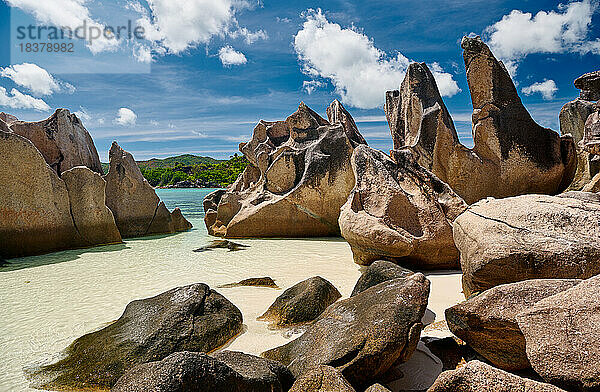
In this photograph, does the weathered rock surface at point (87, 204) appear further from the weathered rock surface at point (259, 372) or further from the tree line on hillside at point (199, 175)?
the tree line on hillside at point (199, 175)

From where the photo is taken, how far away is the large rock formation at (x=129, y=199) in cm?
1183

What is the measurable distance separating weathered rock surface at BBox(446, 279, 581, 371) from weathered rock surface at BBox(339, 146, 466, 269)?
252 cm

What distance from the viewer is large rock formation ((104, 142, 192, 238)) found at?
11.8m

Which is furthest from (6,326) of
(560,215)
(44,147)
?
→ (44,147)

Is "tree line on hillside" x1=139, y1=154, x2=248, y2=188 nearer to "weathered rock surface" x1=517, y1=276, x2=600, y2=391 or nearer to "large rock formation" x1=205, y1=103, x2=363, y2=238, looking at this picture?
"large rock formation" x1=205, y1=103, x2=363, y2=238

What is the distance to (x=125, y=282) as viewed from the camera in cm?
580

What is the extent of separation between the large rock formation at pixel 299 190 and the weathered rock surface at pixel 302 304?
6.48m

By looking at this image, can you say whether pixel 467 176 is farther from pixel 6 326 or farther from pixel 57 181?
pixel 57 181

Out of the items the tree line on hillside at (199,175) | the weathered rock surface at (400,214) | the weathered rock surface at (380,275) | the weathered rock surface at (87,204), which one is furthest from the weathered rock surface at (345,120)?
the tree line on hillside at (199,175)

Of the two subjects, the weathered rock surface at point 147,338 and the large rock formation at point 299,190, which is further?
the large rock formation at point 299,190

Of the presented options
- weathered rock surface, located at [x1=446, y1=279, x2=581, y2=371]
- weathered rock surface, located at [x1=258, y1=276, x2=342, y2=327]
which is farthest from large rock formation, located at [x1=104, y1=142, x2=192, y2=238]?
weathered rock surface, located at [x1=446, y1=279, x2=581, y2=371]

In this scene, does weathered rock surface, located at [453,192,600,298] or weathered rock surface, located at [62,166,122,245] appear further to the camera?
weathered rock surface, located at [62,166,122,245]

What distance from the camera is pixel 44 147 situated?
35.2ft

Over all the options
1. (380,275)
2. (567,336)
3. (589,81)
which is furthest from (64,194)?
(589,81)
